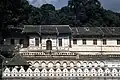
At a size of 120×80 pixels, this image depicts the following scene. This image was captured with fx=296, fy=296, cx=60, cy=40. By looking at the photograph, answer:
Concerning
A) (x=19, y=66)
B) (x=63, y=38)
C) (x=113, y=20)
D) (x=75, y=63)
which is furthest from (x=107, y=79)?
(x=113, y=20)

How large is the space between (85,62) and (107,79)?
14.6 meters

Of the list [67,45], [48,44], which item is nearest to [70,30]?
[67,45]

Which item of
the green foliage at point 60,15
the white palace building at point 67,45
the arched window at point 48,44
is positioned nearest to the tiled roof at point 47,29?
the white palace building at point 67,45

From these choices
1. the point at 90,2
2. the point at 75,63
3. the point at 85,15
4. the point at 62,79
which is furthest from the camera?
the point at 90,2

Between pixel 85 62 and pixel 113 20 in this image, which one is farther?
pixel 113 20

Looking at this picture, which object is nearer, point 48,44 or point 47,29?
point 48,44

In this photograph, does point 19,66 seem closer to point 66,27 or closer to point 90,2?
point 66,27

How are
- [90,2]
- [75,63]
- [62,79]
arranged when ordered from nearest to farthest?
[62,79] → [75,63] → [90,2]

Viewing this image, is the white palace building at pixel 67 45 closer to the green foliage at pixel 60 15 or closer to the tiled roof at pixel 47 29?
the tiled roof at pixel 47 29

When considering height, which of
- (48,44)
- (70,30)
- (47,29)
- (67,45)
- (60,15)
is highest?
(60,15)

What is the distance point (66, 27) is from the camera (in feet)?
142

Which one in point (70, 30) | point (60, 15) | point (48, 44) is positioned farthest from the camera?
point (60, 15)

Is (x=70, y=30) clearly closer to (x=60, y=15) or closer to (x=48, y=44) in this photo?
(x=48, y=44)

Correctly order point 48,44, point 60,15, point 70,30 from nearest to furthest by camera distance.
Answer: point 48,44 → point 70,30 → point 60,15
